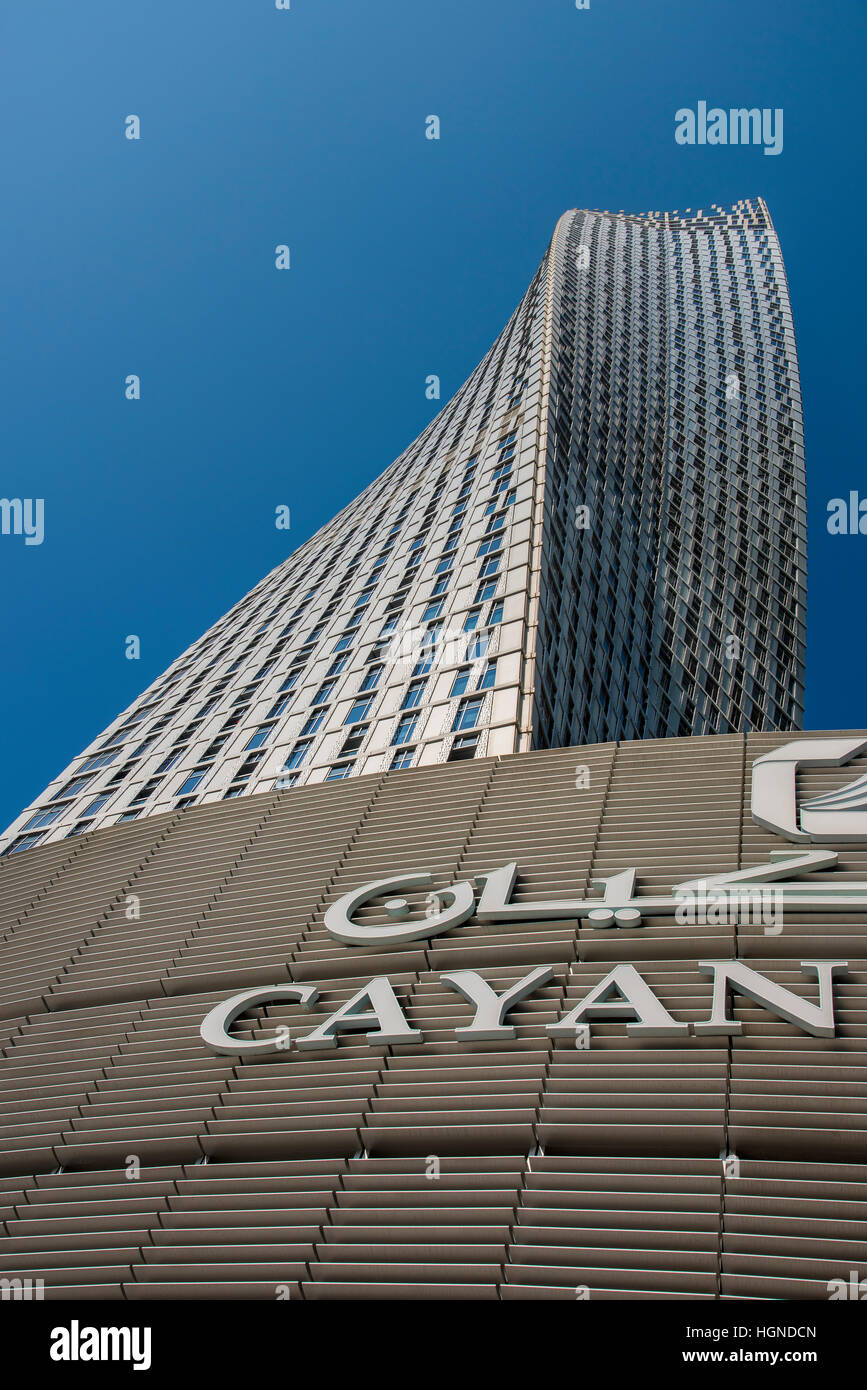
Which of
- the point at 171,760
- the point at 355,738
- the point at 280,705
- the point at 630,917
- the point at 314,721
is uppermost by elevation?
the point at 280,705

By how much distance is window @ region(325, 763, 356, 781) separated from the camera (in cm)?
3403

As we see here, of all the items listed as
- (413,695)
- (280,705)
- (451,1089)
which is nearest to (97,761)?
(280,705)

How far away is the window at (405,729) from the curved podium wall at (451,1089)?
4477 millimetres

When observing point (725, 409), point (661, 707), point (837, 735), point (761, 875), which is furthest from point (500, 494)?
point (725, 409)

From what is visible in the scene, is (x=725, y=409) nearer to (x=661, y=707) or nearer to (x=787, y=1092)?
(x=661, y=707)

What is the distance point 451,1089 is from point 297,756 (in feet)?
65.9

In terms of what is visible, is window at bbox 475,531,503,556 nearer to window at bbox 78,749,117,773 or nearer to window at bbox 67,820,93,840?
window at bbox 67,820,93,840

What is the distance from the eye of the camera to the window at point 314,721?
1531 inches

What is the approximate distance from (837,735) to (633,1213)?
13904 mm

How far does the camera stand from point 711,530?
74.3 meters

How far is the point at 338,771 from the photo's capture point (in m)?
34.4

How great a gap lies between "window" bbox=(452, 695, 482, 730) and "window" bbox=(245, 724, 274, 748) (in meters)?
10.2

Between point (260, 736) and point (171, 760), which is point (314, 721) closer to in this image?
point (260, 736)

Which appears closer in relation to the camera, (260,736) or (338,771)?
(338,771)
